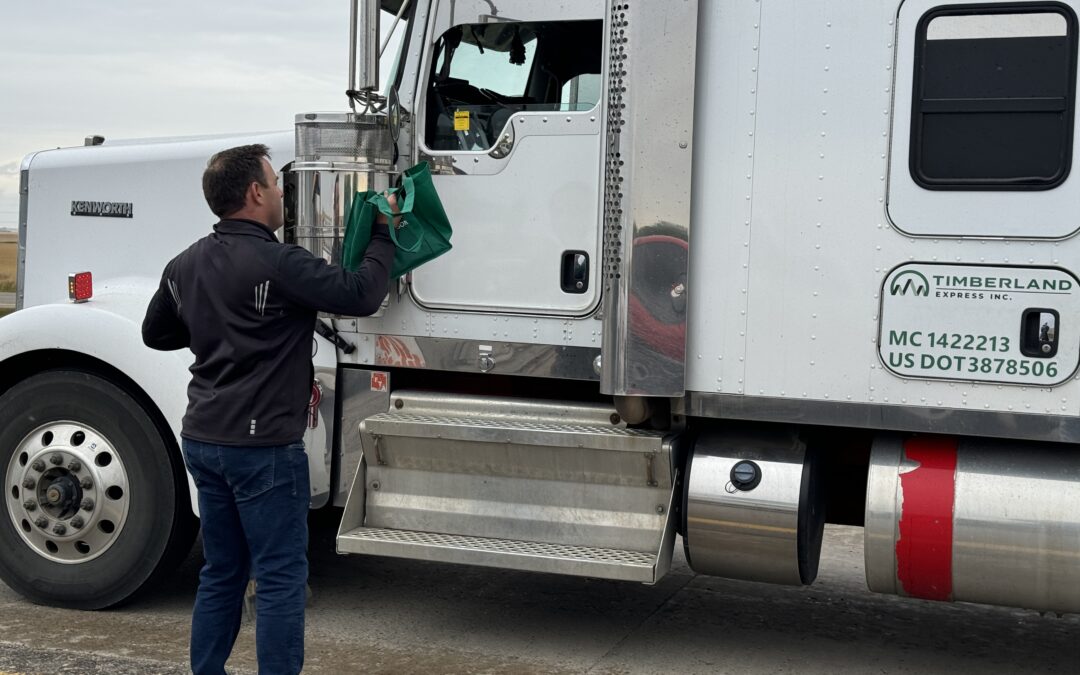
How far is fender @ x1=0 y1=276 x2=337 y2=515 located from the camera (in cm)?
504

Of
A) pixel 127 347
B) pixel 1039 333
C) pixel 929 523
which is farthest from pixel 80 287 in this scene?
pixel 1039 333

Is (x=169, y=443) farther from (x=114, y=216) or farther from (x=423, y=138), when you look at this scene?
(x=423, y=138)

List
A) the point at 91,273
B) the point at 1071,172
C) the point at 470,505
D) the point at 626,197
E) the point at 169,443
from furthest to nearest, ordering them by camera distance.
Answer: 1. the point at 91,273
2. the point at 169,443
3. the point at 470,505
4. the point at 626,197
5. the point at 1071,172

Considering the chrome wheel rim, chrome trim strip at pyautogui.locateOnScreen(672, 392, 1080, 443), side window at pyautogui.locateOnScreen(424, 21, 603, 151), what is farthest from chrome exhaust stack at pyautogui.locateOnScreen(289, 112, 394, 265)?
chrome trim strip at pyautogui.locateOnScreen(672, 392, 1080, 443)

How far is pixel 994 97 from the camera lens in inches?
164

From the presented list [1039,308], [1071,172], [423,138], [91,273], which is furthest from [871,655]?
[91,273]

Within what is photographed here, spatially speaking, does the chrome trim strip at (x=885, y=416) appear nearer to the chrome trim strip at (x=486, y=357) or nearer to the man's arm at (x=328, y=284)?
the chrome trim strip at (x=486, y=357)

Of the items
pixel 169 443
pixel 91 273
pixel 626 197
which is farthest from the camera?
pixel 91 273

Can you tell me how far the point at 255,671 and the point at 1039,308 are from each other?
3.01 metres

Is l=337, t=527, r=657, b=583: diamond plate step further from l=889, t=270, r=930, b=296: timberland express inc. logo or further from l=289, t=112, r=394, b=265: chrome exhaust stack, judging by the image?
l=889, t=270, r=930, b=296: timberland express inc. logo

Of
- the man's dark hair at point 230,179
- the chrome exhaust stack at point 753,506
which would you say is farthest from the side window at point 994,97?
the man's dark hair at point 230,179

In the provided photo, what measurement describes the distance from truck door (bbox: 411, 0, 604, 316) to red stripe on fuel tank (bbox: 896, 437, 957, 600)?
1.30 metres

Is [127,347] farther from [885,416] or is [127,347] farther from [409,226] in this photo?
[885,416]

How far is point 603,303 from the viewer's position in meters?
4.53
